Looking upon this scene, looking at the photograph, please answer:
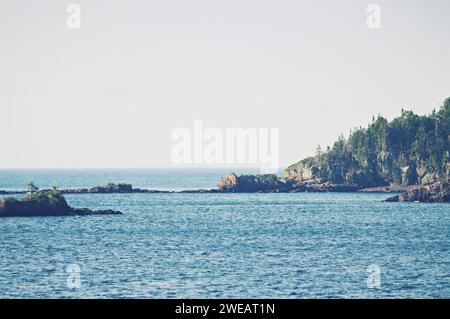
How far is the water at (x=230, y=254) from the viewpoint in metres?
70.4

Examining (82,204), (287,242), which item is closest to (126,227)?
(287,242)

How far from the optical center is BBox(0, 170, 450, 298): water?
7038 cm

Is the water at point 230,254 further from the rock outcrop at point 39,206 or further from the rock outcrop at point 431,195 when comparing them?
the rock outcrop at point 431,195

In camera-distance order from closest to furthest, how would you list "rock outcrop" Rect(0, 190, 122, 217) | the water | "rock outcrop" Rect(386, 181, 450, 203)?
1. the water
2. "rock outcrop" Rect(0, 190, 122, 217)
3. "rock outcrop" Rect(386, 181, 450, 203)

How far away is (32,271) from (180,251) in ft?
70.0

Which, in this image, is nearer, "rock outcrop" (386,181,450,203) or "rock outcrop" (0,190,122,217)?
"rock outcrop" (0,190,122,217)

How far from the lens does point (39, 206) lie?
149 meters

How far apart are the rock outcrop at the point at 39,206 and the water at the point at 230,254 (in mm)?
4448

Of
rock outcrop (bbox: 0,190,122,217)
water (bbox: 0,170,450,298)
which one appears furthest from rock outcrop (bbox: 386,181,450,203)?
rock outcrop (bbox: 0,190,122,217)

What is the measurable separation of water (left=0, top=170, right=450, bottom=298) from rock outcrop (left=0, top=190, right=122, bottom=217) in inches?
175

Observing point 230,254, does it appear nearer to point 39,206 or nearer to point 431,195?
point 39,206

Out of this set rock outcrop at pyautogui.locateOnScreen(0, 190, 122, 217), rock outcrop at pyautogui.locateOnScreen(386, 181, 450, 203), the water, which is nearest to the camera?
the water

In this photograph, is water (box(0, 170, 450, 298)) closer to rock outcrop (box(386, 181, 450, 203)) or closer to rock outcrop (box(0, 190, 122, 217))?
rock outcrop (box(0, 190, 122, 217))
